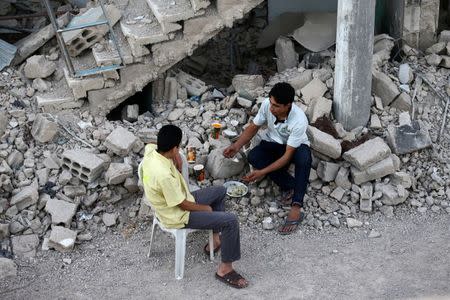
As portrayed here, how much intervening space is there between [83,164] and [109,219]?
653 millimetres

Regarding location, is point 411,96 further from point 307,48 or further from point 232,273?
point 232,273

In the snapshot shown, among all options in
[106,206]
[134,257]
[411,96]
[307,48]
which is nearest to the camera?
[134,257]

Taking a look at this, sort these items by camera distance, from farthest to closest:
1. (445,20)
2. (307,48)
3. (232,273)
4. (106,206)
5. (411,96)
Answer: (445,20) → (307,48) → (411,96) → (106,206) → (232,273)

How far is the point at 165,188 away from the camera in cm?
565

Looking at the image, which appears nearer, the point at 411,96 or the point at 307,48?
the point at 411,96

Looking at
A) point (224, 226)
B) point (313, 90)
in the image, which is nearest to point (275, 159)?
point (313, 90)

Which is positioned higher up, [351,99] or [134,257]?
[351,99]

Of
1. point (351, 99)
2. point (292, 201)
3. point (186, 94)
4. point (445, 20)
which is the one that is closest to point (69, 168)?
point (186, 94)

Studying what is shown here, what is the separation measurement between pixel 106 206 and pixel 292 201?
203 cm

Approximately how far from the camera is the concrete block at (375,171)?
702cm

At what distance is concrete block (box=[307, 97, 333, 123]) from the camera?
7.42 m

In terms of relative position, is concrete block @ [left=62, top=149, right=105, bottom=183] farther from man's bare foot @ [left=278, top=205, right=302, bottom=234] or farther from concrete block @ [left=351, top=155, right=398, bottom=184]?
concrete block @ [left=351, top=155, right=398, bottom=184]

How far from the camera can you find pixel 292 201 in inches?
270

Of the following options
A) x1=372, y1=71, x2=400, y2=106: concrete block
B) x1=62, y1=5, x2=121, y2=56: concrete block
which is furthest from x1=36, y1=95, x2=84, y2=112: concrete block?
x1=372, y1=71, x2=400, y2=106: concrete block
